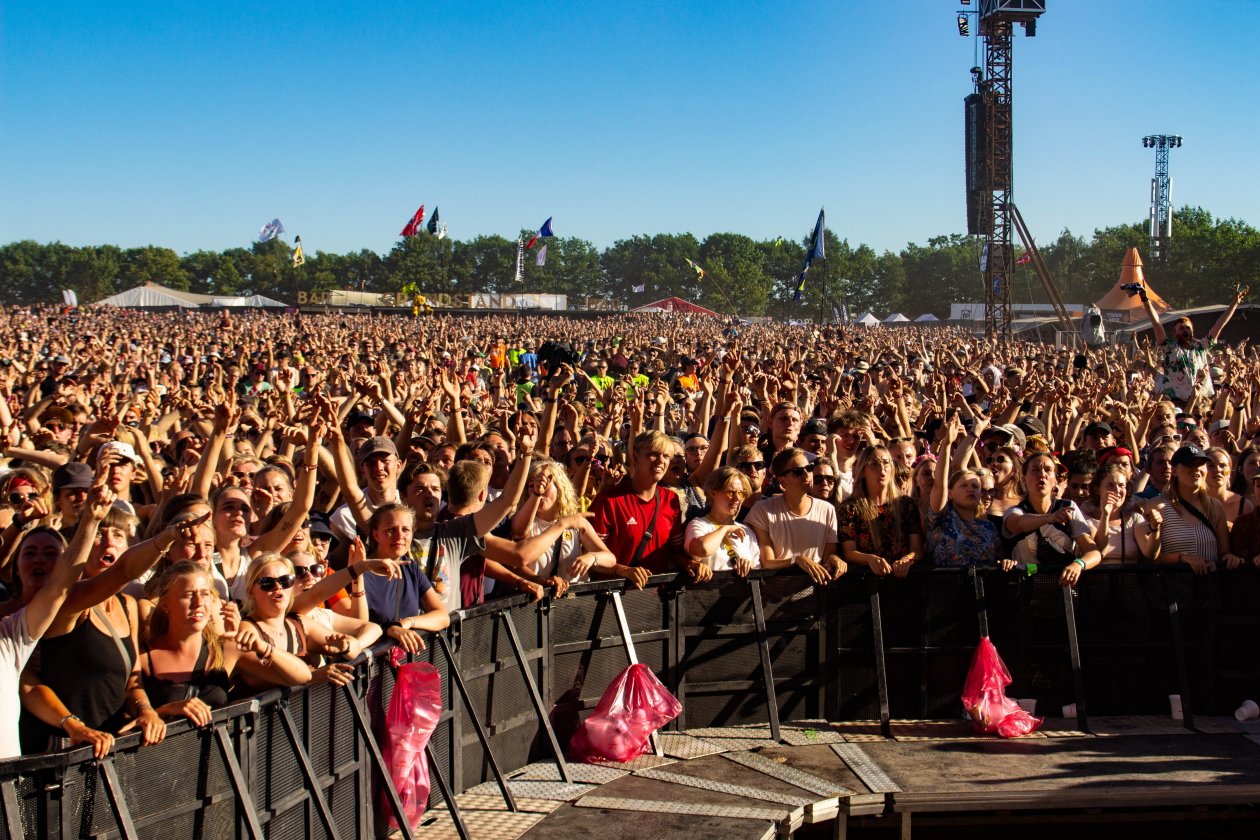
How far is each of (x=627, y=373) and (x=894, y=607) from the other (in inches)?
520

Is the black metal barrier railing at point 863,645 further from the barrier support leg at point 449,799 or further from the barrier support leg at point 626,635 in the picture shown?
the barrier support leg at point 449,799

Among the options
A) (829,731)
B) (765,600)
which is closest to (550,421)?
(765,600)

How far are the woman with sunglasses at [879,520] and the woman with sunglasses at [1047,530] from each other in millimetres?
540

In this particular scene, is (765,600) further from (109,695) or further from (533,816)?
(109,695)

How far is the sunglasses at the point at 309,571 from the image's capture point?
5.11 meters

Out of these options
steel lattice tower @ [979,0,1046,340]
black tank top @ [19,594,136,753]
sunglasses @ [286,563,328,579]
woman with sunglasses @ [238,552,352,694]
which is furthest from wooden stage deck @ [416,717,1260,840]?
steel lattice tower @ [979,0,1046,340]

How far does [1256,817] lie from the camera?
19.5 feet

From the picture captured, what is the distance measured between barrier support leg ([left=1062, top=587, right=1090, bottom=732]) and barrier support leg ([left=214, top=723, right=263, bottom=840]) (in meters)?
4.43

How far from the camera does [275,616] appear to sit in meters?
4.62

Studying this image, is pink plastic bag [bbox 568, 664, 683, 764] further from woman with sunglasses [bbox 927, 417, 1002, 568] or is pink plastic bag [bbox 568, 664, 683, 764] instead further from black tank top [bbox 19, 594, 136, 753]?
black tank top [bbox 19, 594, 136, 753]

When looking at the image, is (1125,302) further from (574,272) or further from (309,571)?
(574,272)

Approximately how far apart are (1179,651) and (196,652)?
5143 millimetres

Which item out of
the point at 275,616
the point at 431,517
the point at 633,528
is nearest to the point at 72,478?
the point at 431,517

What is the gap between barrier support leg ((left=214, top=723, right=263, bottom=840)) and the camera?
414 cm
